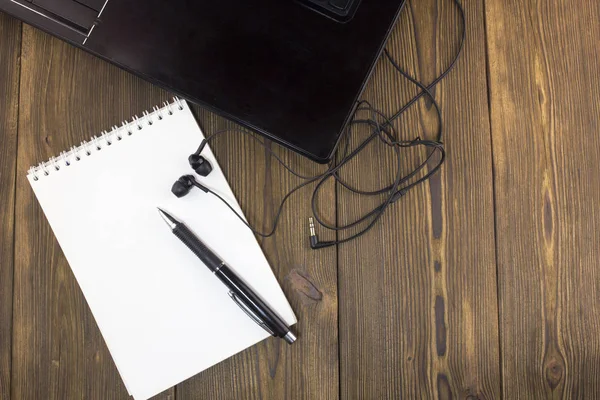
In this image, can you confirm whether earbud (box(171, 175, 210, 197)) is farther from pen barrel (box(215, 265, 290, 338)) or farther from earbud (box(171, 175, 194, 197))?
pen barrel (box(215, 265, 290, 338))

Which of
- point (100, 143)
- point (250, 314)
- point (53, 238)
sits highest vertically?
point (100, 143)

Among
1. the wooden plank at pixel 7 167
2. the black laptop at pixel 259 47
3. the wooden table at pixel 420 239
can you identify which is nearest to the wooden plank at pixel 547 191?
the wooden table at pixel 420 239

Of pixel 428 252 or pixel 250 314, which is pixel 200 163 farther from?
pixel 428 252

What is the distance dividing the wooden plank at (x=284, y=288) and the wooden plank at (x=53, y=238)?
87 millimetres

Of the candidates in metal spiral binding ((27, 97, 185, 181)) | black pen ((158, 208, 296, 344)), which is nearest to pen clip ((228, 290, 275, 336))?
black pen ((158, 208, 296, 344))

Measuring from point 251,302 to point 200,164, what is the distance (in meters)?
0.18

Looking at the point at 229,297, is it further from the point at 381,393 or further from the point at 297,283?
the point at 381,393

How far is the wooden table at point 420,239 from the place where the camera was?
61cm

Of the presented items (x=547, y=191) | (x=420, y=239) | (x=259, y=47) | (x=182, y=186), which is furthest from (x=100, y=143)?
(x=547, y=191)

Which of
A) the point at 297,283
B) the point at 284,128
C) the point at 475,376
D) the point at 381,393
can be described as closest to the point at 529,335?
the point at 475,376

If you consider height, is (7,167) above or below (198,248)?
above

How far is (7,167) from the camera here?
64cm

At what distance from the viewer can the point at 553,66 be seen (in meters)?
0.63

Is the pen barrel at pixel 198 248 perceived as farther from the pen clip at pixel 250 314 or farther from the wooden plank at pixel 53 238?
the wooden plank at pixel 53 238
